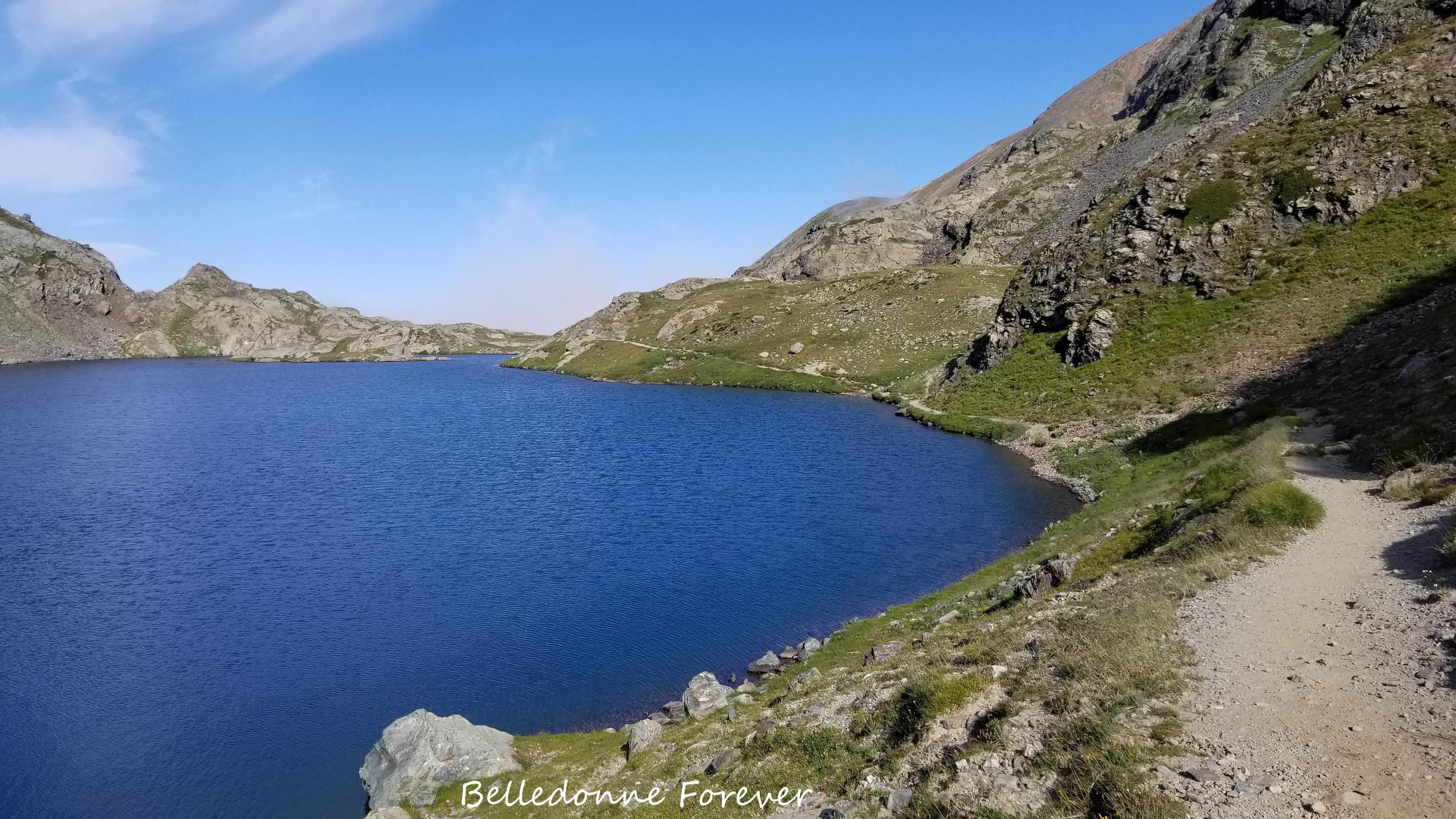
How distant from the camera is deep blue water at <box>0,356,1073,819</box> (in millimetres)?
28500

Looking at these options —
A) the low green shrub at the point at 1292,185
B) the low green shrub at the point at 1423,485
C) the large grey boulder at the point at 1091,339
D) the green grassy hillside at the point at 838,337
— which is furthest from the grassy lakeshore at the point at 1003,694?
the green grassy hillside at the point at 838,337

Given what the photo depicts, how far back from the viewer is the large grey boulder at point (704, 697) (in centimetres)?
2681

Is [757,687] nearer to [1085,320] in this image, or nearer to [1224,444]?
[1224,444]

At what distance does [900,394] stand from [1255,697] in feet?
336

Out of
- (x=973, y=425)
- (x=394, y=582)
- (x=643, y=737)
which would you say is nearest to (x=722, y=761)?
(x=643, y=737)

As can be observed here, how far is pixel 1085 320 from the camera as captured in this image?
87.0 metres

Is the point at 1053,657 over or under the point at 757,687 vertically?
over

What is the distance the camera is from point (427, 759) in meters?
24.4

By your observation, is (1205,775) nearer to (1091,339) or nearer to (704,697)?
(704,697)

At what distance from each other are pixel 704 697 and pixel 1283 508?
2180 centimetres

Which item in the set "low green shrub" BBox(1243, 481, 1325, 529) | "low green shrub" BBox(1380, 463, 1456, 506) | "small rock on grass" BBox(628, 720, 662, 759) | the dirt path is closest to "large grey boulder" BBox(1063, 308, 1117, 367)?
"low green shrub" BBox(1380, 463, 1456, 506)

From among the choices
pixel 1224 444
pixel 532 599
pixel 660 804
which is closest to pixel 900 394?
pixel 1224 444

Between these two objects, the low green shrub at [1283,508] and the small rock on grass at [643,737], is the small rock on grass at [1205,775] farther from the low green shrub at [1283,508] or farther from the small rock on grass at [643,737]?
the low green shrub at [1283,508]

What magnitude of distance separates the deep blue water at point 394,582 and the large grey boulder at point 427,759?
156 cm
